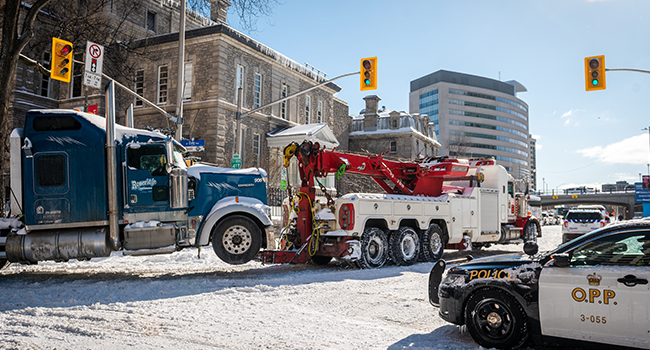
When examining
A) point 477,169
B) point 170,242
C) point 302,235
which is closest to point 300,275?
point 302,235

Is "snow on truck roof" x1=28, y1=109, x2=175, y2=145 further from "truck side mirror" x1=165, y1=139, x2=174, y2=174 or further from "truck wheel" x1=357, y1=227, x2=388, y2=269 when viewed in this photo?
"truck wheel" x1=357, y1=227, x2=388, y2=269

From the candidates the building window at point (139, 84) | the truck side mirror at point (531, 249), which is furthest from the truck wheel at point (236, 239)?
the building window at point (139, 84)

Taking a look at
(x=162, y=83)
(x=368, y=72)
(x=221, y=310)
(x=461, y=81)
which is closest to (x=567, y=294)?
(x=221, y=310)

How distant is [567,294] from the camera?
4691mm

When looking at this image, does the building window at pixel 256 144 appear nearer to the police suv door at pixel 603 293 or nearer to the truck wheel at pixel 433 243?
the truck wheel at pixel 433 243

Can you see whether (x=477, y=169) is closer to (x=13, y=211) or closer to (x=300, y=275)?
(x=300, y=275)

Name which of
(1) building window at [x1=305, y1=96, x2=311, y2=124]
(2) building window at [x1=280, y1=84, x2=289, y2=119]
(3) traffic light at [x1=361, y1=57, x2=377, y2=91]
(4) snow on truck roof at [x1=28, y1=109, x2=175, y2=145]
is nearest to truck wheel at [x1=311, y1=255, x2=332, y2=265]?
(4) snow on truck roof at [x1=28, y1=109, x2=175, y2=145]

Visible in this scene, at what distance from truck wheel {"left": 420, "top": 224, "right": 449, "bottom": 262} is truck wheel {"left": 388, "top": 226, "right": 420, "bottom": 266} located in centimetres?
21

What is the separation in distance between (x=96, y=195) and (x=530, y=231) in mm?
14619

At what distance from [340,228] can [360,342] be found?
5.51m

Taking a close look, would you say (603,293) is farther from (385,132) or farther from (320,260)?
(385,132)

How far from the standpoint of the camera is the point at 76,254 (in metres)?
Result: 8.95

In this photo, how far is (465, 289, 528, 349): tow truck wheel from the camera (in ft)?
16.0

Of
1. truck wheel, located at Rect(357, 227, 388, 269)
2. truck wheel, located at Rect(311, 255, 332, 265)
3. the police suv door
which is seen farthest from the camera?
truck wheel, located at Rect(311, 255, 332, 265)
